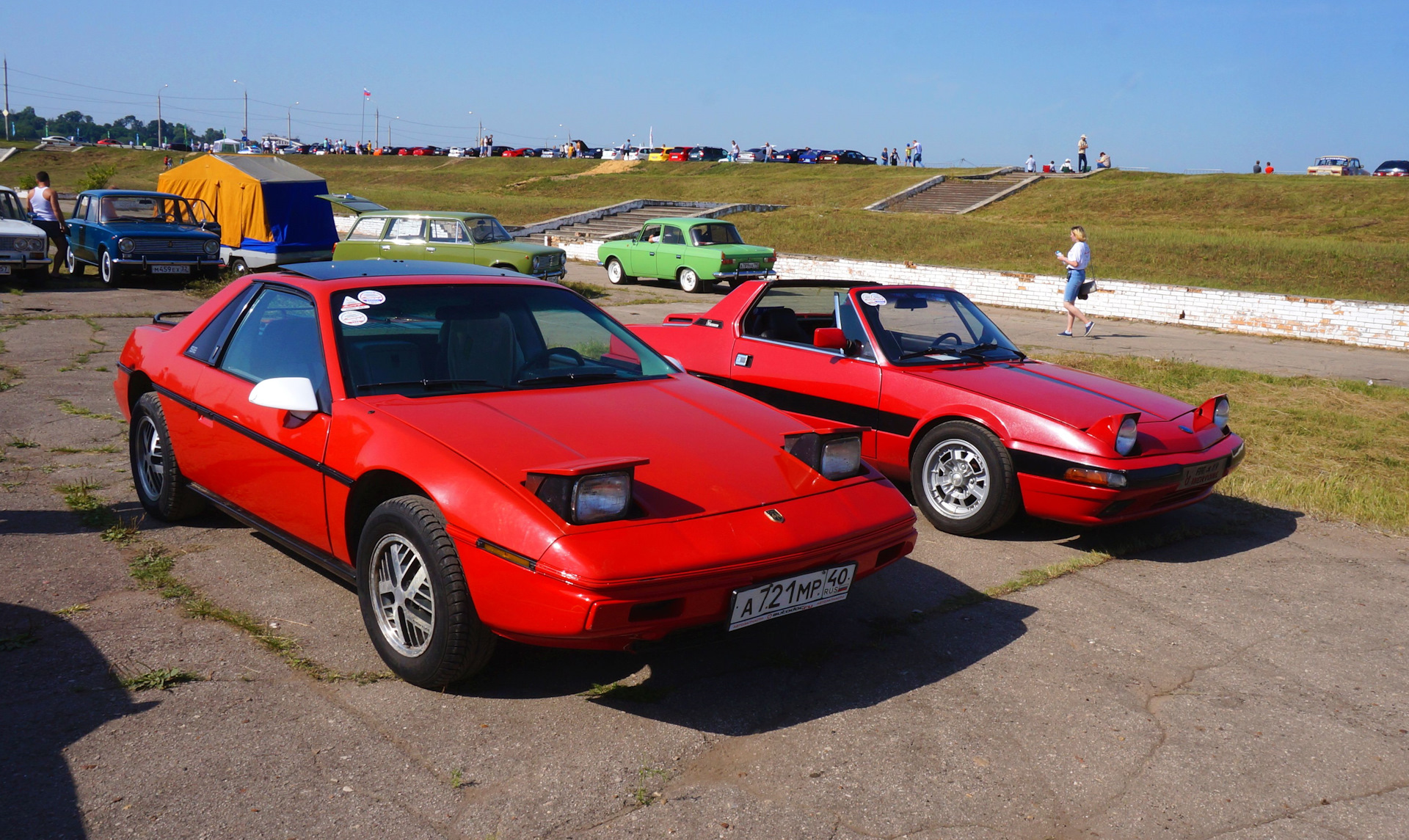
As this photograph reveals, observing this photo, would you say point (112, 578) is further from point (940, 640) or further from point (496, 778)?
point (940, 640)

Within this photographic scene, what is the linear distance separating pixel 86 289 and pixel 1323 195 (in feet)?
114

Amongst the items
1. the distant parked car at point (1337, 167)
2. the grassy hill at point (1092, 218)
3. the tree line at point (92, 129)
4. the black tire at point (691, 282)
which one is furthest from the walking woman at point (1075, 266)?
the tree line at point (92, 129)

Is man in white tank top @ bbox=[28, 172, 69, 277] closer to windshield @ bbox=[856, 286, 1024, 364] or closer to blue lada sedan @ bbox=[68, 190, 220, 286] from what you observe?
blue lada sedan @ bbox=[68, 190, 220, 286]

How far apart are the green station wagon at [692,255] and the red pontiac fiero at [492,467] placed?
16401 mm

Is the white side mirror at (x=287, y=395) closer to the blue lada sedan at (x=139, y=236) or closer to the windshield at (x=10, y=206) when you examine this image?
the blue lada sedan at (x=139, y=236)

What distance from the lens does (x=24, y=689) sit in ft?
11.0

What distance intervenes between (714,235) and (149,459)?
17278mm

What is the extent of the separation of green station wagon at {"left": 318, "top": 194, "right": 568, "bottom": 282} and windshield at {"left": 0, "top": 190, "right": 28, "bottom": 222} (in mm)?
4893

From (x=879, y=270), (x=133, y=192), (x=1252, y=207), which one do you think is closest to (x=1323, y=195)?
(x=1252, y=207)

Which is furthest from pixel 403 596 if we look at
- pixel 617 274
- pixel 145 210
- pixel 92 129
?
pixel 92 129

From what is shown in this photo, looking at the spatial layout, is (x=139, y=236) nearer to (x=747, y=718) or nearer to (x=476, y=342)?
(x=476, y=342)

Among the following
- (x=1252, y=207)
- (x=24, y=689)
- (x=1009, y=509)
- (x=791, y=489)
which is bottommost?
(x=24, y=689)

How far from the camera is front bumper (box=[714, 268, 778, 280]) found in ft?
68.5

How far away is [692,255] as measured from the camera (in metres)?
21.3
